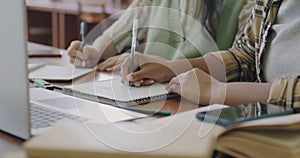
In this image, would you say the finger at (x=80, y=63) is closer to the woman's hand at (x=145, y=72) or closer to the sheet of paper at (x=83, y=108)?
the woman's hand at (x=145, y=72)

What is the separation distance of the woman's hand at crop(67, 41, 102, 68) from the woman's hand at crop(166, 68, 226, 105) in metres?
0.44

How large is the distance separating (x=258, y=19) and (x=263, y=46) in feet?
0.36

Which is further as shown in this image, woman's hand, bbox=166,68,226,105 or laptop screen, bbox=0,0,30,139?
woman's hand, bbox=166,68,226,105

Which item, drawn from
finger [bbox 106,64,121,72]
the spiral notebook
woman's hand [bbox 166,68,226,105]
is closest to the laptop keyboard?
the spiral notebook

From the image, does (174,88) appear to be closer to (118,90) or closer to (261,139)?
(118,90)

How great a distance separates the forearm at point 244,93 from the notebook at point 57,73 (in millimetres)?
443

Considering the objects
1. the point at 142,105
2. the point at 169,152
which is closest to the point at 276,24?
the point at 142,105

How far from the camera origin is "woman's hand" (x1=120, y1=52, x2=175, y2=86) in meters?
1.07

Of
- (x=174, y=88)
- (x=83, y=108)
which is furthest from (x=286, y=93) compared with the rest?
(x=83, y=108)

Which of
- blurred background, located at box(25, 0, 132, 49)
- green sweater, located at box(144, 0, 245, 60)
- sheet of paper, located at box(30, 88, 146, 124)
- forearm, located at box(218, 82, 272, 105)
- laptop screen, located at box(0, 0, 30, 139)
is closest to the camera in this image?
laptop screen, located at box(0, 0, 30, 139)

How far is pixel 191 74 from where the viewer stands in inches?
39.1

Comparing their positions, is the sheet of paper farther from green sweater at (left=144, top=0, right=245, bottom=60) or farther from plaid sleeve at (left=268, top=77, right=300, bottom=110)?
green sweater at (left=144, top=0, right=245, bottom=60)

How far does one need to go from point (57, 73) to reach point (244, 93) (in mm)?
551

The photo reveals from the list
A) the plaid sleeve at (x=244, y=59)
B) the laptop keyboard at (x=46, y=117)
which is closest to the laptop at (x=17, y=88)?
the laptop keyboard at (x=46, y=117)
